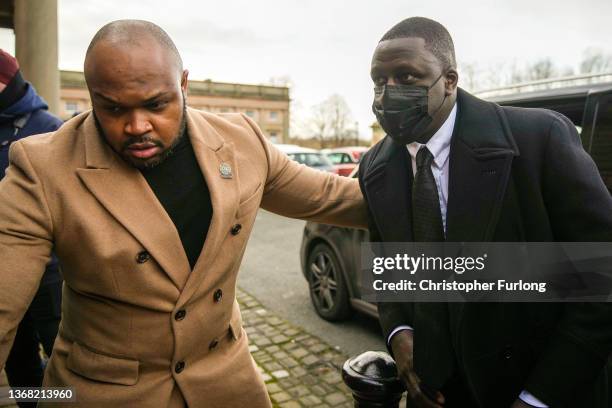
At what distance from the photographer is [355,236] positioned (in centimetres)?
481

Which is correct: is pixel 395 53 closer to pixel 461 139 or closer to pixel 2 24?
pixel 461 139

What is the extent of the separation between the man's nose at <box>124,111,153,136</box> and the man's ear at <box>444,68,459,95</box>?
1049 mm

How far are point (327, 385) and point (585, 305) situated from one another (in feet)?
9.18

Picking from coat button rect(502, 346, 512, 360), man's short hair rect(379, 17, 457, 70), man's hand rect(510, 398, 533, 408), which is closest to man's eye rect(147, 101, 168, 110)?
man's short hair rect(379, 17, 457, 70)

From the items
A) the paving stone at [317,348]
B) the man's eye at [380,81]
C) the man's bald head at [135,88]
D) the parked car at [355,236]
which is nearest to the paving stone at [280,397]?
the paving stone at [317,348]

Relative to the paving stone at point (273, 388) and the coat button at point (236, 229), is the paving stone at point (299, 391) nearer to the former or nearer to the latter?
the paving stone at point (273, 388)

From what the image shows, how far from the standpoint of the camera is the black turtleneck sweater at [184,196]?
5.54 ft

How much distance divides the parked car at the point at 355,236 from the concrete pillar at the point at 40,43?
4.53 meters

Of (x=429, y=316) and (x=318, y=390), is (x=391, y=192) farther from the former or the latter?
(x=318, y=390)

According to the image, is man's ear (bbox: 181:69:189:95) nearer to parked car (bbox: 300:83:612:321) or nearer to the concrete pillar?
parked car (bbox: 300:83:612:321)

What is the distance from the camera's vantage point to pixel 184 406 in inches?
70.0

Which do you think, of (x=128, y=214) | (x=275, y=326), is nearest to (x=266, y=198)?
(x=128, y=214)

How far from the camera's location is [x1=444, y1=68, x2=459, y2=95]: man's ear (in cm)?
174

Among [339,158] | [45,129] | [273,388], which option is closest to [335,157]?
[339,158]
